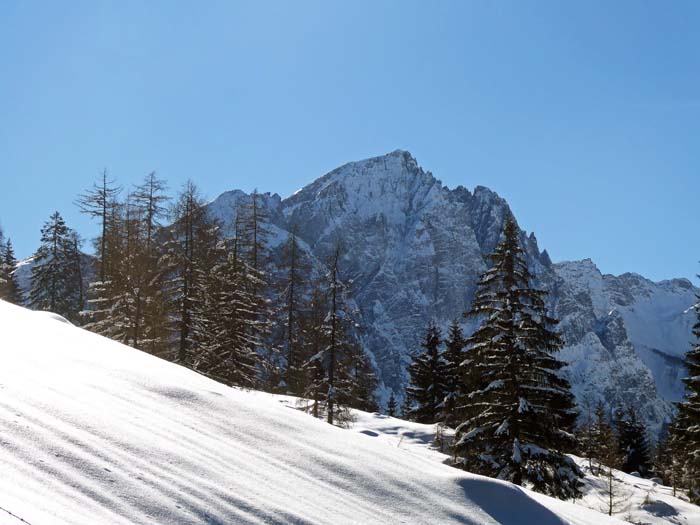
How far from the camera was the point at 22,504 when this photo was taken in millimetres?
3928

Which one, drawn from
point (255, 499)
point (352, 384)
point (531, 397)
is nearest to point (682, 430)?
point (531, 397)

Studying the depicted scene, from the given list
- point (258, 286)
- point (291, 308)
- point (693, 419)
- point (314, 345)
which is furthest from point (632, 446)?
point (258, 286)

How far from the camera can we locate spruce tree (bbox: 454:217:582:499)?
56.4 feet

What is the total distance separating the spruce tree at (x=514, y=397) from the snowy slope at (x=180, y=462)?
7.27 metres

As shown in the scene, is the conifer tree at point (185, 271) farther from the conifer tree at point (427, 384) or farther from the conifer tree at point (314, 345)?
the conifer tree at point (427, 384)

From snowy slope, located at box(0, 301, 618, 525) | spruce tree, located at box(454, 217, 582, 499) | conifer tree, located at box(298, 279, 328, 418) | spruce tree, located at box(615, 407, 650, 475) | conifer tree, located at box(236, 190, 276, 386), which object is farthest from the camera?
spruce tree, located at box(615, 407, 650, 475)

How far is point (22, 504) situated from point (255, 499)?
2.32 metres

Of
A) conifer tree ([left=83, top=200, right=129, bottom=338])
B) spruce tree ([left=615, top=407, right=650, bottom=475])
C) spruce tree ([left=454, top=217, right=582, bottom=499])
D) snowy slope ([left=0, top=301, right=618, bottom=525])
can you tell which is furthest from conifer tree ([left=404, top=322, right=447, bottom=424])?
snowy slope ([left=0, top=301, right=618, bottom=525])

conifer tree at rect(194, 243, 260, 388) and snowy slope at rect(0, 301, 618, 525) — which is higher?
conifer tree at rect(194, 243, 260, 388)

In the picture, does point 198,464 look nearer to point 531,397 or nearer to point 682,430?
point 531,397

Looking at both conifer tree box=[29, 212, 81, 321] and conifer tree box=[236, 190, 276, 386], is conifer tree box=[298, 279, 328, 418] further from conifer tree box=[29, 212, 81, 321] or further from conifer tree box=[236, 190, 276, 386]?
conifer tree box=[29, 212, 81, 321]

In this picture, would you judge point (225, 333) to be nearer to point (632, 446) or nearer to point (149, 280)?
point (149, 280)

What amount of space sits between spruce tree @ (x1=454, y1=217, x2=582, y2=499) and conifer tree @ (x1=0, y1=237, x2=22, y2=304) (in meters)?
29.7

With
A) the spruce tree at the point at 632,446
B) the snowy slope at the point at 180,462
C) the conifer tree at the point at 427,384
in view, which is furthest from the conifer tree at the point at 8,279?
the spruce tree at the point at 632,446
